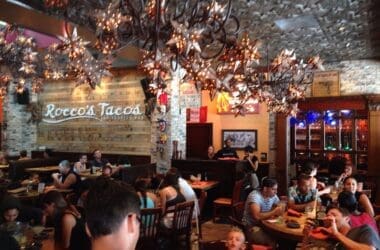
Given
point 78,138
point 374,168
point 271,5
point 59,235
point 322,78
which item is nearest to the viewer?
point 59,235

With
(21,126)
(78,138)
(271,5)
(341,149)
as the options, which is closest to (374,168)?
(341,149)

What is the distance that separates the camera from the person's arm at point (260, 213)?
4.77m

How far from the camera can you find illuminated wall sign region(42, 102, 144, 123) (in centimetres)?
1151

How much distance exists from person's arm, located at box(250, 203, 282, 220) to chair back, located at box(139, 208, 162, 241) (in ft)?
4.13

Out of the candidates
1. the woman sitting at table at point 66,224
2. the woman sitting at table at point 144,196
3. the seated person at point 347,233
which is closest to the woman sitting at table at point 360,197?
the seated person at point 347,233

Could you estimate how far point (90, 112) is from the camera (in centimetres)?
1223

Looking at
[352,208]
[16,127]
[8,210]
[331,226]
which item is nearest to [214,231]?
[352,208]

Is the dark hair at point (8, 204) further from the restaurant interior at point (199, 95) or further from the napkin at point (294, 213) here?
the napkin at point (294, 213)

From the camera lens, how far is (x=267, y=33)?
7691 millimetres

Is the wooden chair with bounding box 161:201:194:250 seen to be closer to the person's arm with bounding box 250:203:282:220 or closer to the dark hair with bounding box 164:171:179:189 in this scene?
the dark hair with bounding box 164:171:179:189

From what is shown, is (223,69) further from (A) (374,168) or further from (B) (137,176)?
(A) (374,168)

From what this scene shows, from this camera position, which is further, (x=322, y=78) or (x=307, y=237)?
(x=322, y=78)

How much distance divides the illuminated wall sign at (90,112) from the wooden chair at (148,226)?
6.69m

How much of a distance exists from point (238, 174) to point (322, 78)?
3.80m
